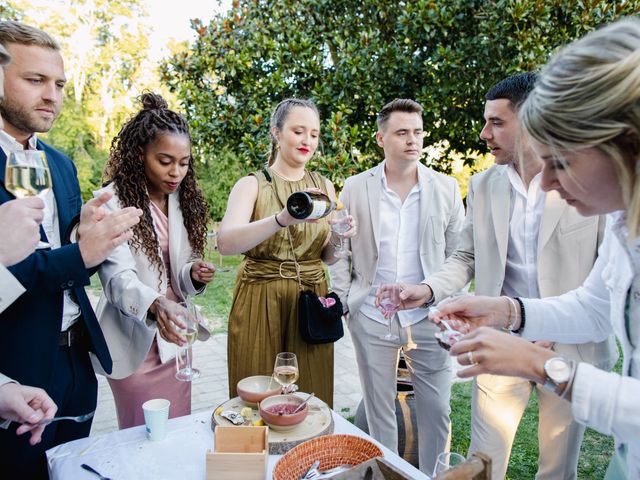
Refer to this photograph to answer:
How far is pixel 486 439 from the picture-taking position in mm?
2746

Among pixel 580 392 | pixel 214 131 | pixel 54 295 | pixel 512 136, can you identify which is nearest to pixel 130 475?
pixel 54 295

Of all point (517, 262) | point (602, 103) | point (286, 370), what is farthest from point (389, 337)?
point (602, 103)

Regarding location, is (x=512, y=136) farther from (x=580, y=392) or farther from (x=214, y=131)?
(x=214, y=131)

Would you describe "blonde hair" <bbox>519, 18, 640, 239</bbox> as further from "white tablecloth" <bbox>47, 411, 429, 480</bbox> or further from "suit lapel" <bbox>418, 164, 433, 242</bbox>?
"suit lapel" <bbox>418, 164, 433, 242</bbox>

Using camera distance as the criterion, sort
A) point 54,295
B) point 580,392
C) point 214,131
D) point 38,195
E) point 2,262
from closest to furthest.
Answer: point 580,392, point 2,262, point 38,195, point 54,295, point 214,131

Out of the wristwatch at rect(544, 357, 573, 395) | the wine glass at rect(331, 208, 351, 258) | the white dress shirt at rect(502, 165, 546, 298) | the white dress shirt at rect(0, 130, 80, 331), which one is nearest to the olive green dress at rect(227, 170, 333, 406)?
the wine glass at rect(331, 208, 351, 258)

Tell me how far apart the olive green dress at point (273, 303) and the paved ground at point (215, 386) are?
1072 mm

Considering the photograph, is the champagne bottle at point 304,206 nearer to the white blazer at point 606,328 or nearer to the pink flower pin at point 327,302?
the pink flower pin at point 327,302

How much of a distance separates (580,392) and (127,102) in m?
21.7

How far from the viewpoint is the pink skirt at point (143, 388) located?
2.62 m

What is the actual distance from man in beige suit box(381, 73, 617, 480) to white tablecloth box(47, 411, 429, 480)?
3.80 ft

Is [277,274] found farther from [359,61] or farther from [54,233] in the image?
[359,61]

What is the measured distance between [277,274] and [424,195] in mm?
1180

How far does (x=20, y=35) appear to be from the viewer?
6.92 feet
